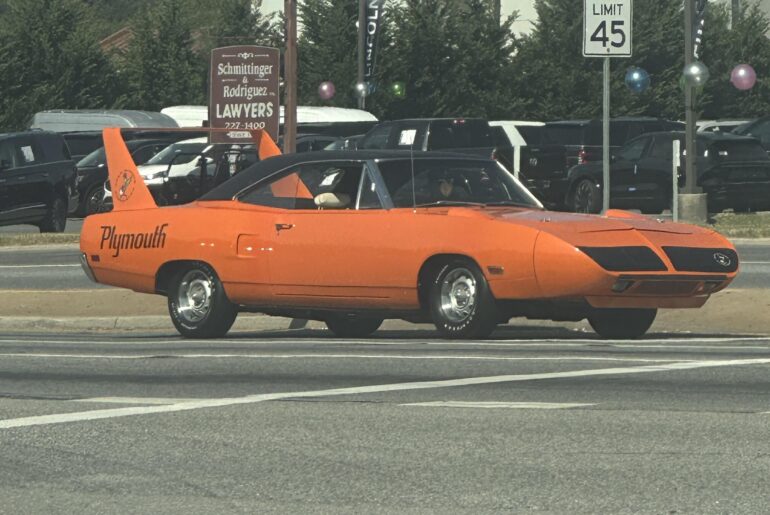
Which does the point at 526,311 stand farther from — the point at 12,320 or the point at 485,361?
the point at 12,320

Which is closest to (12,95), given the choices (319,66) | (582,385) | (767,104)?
(319,66)

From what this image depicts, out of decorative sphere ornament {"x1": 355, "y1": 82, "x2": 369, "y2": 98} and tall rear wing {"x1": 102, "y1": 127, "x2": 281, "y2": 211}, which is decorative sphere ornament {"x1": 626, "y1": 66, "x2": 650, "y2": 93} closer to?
decorative sphere ornament {"x1": 355, "y1": 82, "x2": 369, "y2": 98}

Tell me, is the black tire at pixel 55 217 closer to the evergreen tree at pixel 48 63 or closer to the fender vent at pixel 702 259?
the fender vent at pixel 702 259

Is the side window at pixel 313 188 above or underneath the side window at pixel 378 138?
underneath

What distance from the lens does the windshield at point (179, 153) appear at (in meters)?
35.0

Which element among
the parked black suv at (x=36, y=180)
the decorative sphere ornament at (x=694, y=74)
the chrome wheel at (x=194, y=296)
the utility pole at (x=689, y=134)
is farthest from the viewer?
the parked black suv at (x=36, y=180)

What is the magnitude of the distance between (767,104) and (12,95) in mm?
26246

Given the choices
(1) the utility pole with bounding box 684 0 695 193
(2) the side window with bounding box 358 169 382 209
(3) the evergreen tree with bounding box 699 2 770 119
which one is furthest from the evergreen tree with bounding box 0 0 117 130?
(2) the side window with bounding box 358 169 382 209

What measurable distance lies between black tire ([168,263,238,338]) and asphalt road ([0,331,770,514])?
1.87 metres

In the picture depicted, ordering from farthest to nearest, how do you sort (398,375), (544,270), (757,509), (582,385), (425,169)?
(425,169)
(544,270)
(398,375)
(582,385)
(757,509)

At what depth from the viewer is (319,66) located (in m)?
60.1

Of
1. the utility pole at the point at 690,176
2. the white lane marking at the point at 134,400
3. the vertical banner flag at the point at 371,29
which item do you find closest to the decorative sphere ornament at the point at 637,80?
the vertical banner flag at the point at 371,29

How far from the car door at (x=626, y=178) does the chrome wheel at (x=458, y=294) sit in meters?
20.0

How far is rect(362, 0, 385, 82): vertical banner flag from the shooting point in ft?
179
